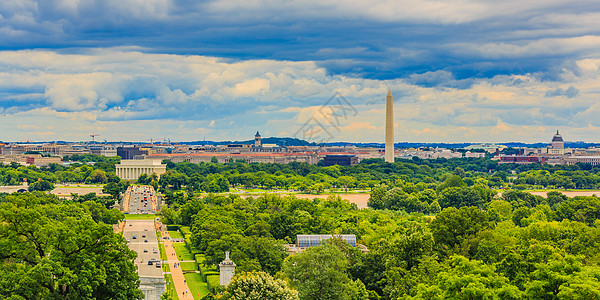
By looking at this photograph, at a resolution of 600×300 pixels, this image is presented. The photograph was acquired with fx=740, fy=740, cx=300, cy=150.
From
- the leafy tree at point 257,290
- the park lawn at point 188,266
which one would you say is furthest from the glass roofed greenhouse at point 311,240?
the leafy tree at point 257,290

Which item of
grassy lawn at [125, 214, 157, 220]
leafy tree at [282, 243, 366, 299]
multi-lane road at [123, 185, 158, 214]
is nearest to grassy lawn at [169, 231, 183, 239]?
grassy lawn at [125, 214, 157, 220]

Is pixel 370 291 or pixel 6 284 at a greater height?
pixel 6 284

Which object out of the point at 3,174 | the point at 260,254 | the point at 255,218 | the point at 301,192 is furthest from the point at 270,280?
the point at 3,174

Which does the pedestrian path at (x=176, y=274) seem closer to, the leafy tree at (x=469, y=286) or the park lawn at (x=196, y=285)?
the park lawn at (x=196, y=285)

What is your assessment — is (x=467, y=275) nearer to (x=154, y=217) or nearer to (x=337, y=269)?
(x=337, y=269)

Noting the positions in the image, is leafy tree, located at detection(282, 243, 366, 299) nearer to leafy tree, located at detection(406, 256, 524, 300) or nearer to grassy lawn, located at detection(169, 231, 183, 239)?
leafy tree, located at detection(406, 256, 524, 300)
